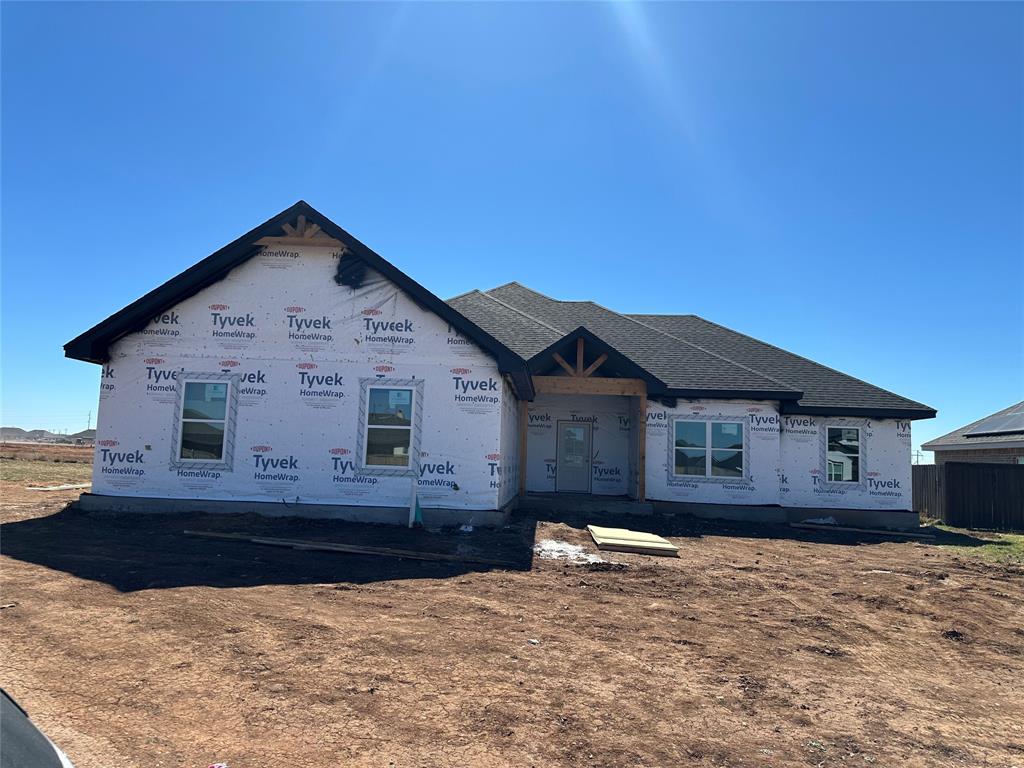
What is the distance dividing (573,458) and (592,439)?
841 millimetres

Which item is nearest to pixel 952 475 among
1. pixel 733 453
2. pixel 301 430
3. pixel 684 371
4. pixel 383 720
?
pixel 733 453

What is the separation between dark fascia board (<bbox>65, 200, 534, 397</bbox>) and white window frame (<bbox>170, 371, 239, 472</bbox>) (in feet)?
4.98

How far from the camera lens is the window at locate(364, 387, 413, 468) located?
1327 cm

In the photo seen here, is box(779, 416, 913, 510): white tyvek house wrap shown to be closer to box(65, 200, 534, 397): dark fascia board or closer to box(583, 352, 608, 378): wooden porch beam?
box(583, 352, 608, 378): wooden porch beam

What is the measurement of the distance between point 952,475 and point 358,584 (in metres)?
19.8

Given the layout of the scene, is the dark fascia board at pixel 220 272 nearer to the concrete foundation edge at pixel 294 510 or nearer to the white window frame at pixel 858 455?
the concrete foundation edge at pixel 294 510

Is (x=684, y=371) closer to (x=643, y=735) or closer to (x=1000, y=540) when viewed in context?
(x=1000, y=540)

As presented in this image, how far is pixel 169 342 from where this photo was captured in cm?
1341

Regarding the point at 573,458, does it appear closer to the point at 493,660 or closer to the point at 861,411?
the point at 861,411

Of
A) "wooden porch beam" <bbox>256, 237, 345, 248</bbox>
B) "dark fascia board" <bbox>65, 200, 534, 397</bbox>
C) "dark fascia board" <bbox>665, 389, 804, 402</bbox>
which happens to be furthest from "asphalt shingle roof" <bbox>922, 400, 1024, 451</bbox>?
"wooden porch beam" <bbox>256, 237, 345, 248</bbox>

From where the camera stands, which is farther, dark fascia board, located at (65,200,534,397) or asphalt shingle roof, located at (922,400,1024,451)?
asphalt shingle roof, located at (922,400,1024,451)

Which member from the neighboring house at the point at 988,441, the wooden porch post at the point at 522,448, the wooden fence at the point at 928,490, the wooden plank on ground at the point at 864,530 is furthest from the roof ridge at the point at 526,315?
the neighboring house at the point at 988,441

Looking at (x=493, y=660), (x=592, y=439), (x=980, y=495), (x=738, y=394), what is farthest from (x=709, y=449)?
(x=493, y=660)

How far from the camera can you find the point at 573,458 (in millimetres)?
19812
